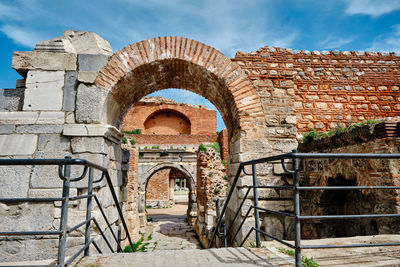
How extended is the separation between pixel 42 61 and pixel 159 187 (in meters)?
17.3

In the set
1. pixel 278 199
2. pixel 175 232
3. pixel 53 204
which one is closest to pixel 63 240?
pixel 53 204

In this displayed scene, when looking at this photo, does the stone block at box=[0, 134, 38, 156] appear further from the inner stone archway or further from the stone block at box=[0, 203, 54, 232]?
the inner stone archway

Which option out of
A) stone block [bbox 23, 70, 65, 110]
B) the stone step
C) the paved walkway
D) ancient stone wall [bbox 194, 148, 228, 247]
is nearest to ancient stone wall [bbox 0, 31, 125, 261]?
stone block [bbox 23, 70, 65, 110]

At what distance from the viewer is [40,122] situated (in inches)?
146

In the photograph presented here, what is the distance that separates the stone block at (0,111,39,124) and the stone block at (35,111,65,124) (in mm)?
72

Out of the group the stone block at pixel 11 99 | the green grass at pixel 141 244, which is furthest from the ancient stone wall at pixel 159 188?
the stone block at pixel 11 99

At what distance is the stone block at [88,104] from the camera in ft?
12.4

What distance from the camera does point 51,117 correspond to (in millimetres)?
3744

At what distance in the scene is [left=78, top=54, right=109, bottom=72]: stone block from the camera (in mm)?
3949

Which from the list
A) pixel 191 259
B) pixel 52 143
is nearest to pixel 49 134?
pixel 52 143

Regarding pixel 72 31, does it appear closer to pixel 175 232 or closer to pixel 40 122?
pixel 40 122

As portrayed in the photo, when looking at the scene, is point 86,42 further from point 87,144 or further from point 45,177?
point 45,177

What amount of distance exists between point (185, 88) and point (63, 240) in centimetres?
400

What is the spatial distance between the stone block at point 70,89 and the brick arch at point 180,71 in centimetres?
36
